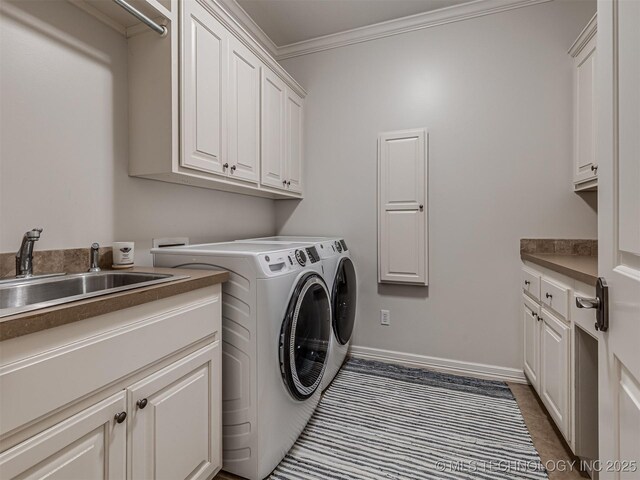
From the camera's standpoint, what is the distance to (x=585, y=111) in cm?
196

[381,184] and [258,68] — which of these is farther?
[381,184]

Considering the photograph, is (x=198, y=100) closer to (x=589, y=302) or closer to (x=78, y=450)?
(x=78, y=450)

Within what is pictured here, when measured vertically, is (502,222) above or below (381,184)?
below

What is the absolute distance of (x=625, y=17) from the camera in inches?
24.5

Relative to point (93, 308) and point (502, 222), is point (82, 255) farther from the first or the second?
point (502, 222)

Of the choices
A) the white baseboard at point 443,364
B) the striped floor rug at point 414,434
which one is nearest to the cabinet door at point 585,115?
the white baseboard at point 443,364

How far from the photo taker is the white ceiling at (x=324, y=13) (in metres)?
2.34

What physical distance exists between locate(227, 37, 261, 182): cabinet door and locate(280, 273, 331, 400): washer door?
0.84 metres

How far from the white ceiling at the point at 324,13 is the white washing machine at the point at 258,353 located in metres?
1.93

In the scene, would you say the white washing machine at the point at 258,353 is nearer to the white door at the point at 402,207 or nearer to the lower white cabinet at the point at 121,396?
the lower white cabinet at the point at 121,396

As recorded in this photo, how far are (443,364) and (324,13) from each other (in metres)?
2.80

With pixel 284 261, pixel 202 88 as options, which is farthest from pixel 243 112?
pixel 284 261

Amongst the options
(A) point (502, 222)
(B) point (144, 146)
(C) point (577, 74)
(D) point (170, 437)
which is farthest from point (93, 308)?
(C) point (577, 74)

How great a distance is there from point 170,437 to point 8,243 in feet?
2.97
